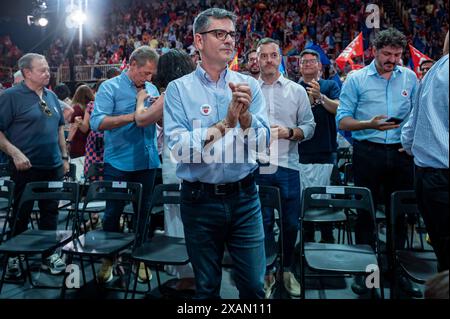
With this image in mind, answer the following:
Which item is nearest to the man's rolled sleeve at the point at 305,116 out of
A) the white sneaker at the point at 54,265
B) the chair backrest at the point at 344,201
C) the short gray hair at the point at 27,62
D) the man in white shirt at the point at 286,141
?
the man in white shirt at the point at 286,141

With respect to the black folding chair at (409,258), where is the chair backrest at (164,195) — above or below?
above

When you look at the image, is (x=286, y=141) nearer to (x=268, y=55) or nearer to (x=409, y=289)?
(x=268, y=55)

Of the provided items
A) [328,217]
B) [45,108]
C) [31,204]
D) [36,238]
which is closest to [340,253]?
[328,217]

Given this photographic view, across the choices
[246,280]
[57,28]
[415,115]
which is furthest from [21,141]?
[57,28]

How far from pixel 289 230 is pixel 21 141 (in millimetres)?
2348

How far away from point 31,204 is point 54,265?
22.4 inches

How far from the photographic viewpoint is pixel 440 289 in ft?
2.90

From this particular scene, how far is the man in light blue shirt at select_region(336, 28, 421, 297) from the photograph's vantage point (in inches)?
117

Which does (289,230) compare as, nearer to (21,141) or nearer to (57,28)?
(21,141)

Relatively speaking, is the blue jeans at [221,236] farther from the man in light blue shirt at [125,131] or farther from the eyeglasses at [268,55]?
the eyeglasses at [268,55]

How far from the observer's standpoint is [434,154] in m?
1.65

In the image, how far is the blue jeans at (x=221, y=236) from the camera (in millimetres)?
1877

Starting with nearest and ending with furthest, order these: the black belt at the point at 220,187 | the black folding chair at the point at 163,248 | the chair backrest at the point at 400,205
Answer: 1. the black belt at the point at 220,187
2. the black folding chair at the point at 163,248
3. the chair backrest at the point at 400,205
